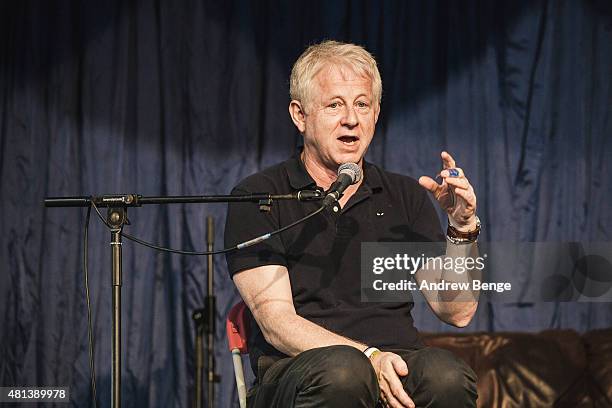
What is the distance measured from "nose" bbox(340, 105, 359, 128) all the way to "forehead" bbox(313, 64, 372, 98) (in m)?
0.04

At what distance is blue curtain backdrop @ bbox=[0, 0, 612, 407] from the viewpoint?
3588 mm

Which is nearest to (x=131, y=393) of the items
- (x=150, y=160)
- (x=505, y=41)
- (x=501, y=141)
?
(x=150, y=160)

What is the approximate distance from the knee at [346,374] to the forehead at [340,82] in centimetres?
77

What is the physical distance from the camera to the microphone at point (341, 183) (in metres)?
1.98

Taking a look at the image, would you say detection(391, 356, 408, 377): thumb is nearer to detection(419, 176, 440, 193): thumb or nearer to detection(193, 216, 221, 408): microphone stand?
detection(419, 176, 440, 193): thumb

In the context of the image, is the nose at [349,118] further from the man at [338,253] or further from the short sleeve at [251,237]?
the short sleeve at [251,237]

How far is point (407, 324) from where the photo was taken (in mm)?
2395

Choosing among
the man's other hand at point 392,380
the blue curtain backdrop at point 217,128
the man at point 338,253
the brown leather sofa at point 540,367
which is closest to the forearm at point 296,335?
the man at point 338,253

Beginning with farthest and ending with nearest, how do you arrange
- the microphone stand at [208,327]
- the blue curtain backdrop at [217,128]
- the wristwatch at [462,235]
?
1. the blue curtain backdrop at [217,128]
2. the microphone stand at [208,327]
3. the wristwatch at [462,235]

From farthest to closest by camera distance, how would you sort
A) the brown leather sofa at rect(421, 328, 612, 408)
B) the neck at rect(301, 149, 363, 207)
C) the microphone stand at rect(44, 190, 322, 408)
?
1. the brown leather sofa at rect(421, 328, 612, 408)
2. the neck at rect(301, 149, 363, 207)
3. the microphone stand at rect(44, 190, 322, 408)

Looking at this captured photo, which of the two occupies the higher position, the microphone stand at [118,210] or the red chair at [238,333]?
the microphone stand at [118,210]

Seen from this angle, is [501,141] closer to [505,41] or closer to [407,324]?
[505,41]

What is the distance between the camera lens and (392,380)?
199 centimetres

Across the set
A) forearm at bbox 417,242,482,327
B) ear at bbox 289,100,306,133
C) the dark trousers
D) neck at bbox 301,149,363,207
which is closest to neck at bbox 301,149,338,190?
neck at bbox 301,149,363,207
